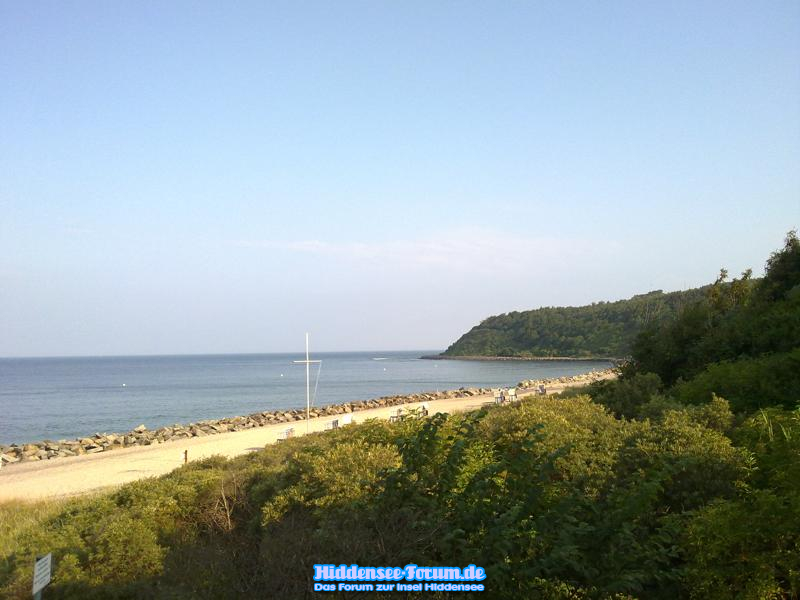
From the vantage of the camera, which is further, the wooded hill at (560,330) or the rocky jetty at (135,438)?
the wooded hill at (560,330)

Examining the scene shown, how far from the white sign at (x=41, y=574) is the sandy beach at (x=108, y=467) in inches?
390

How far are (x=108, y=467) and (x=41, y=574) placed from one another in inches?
664

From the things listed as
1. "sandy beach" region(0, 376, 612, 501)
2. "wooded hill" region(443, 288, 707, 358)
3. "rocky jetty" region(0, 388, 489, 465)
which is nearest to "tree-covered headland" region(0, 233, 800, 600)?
"sandy beach" region(0, 376, 612, 501)

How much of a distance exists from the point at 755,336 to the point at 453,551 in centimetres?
1120

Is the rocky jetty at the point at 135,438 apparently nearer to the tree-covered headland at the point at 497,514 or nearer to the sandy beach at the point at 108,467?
the sandy beach at the point at 108,467

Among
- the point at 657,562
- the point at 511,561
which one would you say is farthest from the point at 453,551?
the point at 657,562

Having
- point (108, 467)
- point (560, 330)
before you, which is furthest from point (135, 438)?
point (560, 330)

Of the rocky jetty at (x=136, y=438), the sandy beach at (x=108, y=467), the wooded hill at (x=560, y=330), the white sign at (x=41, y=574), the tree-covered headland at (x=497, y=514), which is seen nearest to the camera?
the tree-covered headland at (x=497, y=514)

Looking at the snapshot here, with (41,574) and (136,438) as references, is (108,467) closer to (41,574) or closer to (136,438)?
(136,438)

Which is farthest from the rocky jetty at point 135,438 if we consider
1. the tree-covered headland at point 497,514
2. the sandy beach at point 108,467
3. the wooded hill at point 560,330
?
the wooded hill at point 560,330

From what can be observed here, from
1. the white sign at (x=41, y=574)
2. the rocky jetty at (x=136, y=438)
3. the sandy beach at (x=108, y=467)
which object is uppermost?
the white sign at (x=41, y=574)

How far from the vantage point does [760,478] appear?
18.7 ft

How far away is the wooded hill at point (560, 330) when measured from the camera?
123312mm

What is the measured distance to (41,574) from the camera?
224 inches
